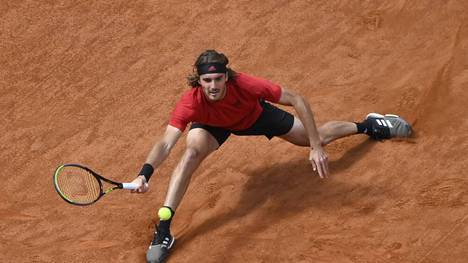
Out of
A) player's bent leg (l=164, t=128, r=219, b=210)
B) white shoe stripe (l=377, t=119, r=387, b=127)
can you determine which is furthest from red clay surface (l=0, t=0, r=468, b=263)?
player's bent leg (l=164, t=128, r=219, b=210)

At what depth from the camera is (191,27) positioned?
36.3 ft

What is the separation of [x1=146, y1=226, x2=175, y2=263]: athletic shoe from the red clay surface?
0.14 metres

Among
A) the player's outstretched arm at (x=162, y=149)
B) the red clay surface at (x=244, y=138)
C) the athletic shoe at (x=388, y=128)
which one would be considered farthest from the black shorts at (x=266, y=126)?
the athletic shoe at (x=388, y=128)

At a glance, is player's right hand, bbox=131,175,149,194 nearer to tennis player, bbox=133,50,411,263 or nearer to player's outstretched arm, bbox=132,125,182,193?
tennis player, bbox=133,50,411,263

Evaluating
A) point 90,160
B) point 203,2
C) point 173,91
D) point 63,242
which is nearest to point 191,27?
point 203,2

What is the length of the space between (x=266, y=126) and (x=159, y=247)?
162 centimetres

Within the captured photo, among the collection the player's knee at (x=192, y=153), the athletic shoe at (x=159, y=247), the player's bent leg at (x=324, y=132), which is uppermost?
the player's knee at (x=192, y=153)

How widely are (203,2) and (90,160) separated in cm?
352

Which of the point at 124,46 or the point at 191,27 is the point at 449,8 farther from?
the point at 124,46

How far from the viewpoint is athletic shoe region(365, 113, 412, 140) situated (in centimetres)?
833

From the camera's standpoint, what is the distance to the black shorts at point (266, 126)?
7.64 meters

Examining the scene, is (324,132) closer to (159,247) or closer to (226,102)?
(226,102)

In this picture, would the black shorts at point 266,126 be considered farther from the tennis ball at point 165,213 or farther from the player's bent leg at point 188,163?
the tennis ball at point 165,213

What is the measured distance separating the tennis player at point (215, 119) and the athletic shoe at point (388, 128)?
0.93 metres
